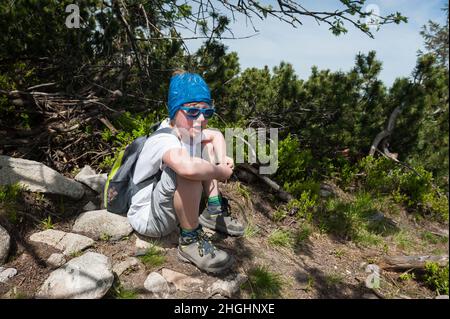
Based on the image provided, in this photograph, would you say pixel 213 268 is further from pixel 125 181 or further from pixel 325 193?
pixel 325 193

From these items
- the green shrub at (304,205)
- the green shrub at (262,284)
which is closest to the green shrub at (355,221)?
the green shrub at (304,205)

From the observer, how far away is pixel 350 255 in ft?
11.0

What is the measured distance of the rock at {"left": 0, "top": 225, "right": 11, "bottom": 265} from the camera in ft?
8.21

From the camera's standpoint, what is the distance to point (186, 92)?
8.15 feet

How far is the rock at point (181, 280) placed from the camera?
2.48 m

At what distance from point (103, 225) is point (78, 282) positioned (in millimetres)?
754

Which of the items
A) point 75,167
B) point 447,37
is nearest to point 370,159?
point 447,37

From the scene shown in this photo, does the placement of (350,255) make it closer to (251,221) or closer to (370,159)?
(251,221)

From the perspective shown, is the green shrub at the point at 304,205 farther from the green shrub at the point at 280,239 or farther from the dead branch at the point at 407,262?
the dead branch at the point at 407,262

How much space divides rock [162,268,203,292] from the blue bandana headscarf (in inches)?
44.5

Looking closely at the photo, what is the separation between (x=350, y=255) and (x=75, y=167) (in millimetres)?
3013

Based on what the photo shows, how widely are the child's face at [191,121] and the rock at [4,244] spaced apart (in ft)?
4.74

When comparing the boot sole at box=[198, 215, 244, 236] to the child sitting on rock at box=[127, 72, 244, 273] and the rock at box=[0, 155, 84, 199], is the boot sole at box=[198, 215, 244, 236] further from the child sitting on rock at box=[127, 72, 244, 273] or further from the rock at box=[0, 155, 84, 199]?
the rock at box=[0, 155, 84, 199]

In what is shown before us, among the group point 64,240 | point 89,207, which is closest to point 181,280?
point 64,240
